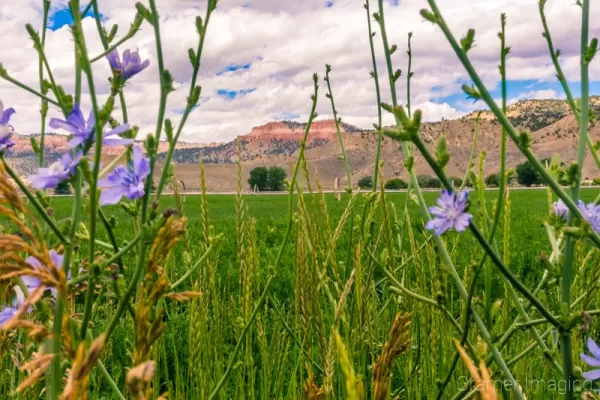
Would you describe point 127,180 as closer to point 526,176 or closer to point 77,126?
point 77,126

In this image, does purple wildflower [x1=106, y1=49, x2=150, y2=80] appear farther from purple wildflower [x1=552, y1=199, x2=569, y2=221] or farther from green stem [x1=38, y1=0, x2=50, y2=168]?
purple wildflower [x1=552, y1=199, x2=569, y2=221]

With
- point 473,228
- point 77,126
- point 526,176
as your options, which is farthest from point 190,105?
point 526,176

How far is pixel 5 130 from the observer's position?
90 centimetres

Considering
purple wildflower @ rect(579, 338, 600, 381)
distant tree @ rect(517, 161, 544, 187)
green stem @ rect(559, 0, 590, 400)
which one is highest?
green stem @ rect(559, 0, 590, 400)

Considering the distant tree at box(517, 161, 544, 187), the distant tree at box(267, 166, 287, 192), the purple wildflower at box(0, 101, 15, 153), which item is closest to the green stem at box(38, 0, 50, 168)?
the purple wildflower at box(0, 101, 15, 153)

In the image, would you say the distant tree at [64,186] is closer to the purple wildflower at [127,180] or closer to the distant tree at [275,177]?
the purple wildflower at [127,180]

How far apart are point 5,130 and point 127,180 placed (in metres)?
0.21

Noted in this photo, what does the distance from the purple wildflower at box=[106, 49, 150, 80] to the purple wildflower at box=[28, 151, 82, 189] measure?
171 mm

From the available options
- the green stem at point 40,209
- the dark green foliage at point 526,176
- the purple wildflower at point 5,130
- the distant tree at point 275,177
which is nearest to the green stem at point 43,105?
the purple wildflower at point 5,130

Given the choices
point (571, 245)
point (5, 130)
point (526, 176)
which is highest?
point (5, 130)

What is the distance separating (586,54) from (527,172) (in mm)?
71541

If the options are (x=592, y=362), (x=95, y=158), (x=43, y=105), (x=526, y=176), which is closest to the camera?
(x=95, y=158)

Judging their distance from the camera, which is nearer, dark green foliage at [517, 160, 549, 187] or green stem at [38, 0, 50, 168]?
green stem at [38, 0, 50, 168]

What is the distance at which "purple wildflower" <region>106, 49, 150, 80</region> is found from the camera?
947 millimetres
